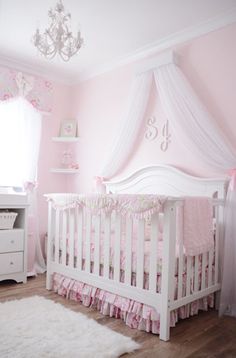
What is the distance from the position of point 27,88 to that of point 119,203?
6.95 feet

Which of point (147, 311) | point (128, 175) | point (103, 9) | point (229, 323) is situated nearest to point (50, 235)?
point (128, 175)

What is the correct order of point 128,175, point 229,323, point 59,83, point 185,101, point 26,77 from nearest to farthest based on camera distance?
point 229,323 → point 185,101 → point 128,175 → point 26,77 → point 59,83

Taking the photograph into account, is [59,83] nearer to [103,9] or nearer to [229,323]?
[103,9]

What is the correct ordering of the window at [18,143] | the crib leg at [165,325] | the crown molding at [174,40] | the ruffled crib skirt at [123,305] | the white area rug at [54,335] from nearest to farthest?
the white area rug at [54,335] → the crib leg at [165,325] → the ruffled crib skirt at [123,305] → the crown molding at [174,40] → the window at [18,143]

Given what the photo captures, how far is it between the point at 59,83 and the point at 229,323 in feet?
10.9

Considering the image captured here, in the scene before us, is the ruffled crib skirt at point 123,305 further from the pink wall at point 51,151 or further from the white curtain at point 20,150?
the pink wall at point 51,151

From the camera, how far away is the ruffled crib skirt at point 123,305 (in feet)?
6.71

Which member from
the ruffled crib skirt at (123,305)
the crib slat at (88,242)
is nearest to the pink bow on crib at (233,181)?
the ruffled crib skirt at (123,305)

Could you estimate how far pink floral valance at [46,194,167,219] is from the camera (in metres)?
1.98

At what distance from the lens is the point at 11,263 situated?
3119mm

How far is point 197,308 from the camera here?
7.75 feet

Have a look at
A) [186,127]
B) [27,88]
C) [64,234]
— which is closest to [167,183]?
[186,127]

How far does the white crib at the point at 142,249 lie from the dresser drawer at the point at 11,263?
422 millimetres

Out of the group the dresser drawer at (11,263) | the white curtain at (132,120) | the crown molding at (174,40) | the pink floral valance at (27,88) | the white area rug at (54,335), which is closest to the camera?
the white area rug at (54,335)
